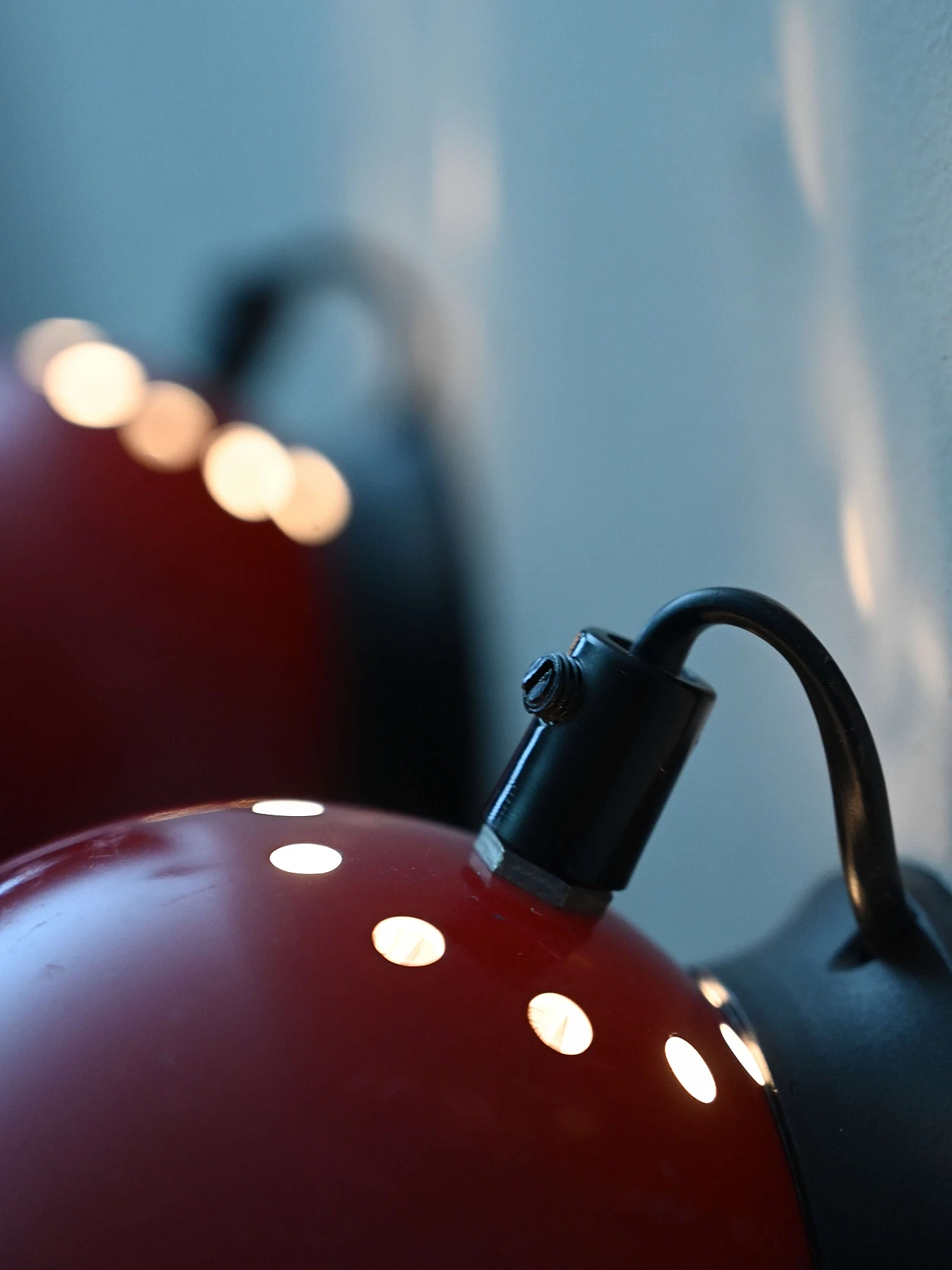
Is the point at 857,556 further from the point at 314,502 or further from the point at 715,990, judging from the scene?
the point at 314,502

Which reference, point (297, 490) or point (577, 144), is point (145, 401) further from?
point (577, 144)

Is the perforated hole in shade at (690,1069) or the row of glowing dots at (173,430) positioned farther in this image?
the row of glowing dots at (173,430)

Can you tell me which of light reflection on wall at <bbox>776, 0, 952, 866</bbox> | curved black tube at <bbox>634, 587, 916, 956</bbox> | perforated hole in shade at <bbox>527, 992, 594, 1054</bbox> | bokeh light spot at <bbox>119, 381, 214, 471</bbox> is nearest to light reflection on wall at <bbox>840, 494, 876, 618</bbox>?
light reflection on wall at <bbox>776, 0, 952, 866</bbox>

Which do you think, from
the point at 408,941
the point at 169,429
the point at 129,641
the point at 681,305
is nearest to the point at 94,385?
the point at 169,429

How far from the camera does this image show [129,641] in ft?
1.78

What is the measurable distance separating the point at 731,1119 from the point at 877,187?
0.30 metres

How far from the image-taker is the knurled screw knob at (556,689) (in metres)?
0.33

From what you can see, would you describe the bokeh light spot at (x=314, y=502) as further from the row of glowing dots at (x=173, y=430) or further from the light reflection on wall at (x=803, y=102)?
the light reflection on wall at (x=803, y=102)

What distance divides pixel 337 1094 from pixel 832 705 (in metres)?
0.17

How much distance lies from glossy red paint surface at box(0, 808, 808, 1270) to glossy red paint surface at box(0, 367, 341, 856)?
22 cm

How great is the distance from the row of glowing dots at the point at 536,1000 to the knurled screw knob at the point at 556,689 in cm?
7

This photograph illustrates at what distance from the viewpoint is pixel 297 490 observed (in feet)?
2.08

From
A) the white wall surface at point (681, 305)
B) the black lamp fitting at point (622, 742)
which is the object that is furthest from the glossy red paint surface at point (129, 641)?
the black lamp fitting at point (622, 742)

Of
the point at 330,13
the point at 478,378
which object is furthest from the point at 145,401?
the point at 330,13
